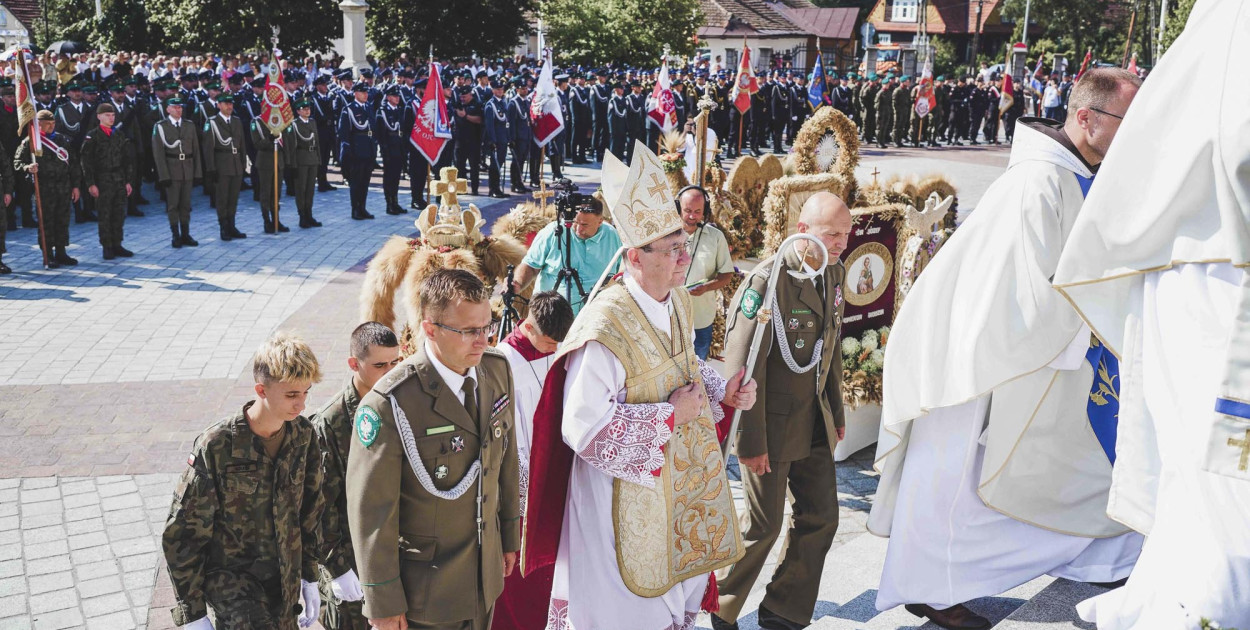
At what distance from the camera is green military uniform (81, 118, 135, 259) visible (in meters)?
11.9

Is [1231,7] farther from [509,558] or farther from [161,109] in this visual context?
[161,109]

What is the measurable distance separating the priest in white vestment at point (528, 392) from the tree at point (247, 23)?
1217 inches

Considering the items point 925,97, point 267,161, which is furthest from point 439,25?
point 267,161

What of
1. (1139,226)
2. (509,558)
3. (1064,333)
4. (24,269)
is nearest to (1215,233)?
(1139,226)

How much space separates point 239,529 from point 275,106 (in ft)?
36.8

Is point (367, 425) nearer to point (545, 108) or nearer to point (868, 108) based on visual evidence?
point (545, 108)

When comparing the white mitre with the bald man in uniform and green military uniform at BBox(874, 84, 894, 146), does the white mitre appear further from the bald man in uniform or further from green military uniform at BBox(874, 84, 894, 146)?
green military uniform at BBox(874, 84, 894, 146)

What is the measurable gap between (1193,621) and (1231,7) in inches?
54.8

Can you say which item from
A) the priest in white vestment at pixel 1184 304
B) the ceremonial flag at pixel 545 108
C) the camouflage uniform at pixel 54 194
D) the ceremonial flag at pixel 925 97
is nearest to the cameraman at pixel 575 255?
the priest in white vestment at pixel 1184 304

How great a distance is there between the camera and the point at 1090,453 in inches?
150

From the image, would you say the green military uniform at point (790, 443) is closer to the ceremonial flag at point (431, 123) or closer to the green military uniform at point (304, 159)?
the ceremonial flag at point (431, 123)

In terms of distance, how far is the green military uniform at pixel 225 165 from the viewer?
43.7 ft

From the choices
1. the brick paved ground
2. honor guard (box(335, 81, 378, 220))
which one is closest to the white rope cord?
the brick paved ground

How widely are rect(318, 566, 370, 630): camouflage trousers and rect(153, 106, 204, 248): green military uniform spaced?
988cm
